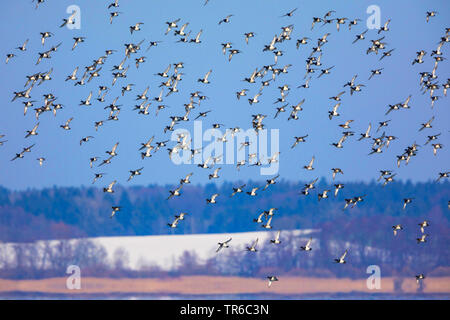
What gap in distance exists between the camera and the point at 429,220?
102m

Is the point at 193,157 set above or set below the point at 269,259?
above

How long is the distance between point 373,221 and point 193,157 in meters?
20.5

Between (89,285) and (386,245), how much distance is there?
20.6m
